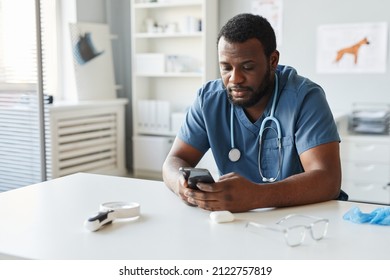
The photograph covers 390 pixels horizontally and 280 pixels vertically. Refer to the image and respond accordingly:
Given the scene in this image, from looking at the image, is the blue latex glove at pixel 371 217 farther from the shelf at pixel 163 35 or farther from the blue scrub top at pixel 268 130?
the shelf at pixel 163 35

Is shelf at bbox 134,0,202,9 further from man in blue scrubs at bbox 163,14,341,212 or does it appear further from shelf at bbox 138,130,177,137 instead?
man in blue scrubs at bbox 163,14,341,212

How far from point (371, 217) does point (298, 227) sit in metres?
0.24

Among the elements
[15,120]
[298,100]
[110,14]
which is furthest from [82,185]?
[110,14]

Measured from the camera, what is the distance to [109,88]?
15.2 ft

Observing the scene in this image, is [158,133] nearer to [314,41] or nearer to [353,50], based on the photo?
[314,41]

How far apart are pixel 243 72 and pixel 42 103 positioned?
2178mm

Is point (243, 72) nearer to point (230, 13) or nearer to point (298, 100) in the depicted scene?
point (298, 100)

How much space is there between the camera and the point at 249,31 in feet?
5.33

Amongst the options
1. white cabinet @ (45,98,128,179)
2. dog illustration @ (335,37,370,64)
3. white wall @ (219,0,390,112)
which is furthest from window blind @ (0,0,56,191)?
dog illustration @ (335,37,370,64)

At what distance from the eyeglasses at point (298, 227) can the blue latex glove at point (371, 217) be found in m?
0.10

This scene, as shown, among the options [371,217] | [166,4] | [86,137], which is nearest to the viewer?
[371,217]

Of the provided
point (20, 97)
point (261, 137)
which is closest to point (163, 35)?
point (20, 97)

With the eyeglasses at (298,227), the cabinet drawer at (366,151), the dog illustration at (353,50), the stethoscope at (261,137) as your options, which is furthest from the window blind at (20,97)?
the eyeglasses at (298,227)

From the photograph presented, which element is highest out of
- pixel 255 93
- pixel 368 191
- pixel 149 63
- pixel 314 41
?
pixel 314 41
